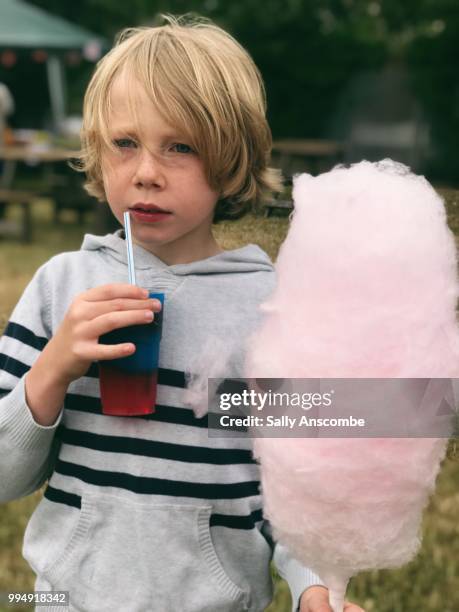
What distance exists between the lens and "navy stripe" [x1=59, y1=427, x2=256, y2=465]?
1.39 meters

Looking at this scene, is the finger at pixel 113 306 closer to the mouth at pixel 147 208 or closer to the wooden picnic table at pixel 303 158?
the mouth at pixel 147 208

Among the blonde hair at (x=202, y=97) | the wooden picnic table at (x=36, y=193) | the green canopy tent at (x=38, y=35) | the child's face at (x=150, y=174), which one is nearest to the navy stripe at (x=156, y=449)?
the child's face at (x=150, y=174)

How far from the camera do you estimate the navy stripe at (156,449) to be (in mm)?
1388

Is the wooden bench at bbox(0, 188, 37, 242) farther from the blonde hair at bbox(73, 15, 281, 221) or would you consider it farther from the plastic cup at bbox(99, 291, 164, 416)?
the plastic cup at bbox(99, 291, 164, 416)

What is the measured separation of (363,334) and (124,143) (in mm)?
496

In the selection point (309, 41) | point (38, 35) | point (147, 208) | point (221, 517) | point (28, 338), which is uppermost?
point (147, 208)

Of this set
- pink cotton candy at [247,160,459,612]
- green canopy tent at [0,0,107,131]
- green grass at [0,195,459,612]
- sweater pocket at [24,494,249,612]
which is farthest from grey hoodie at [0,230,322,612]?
green canopy tent at [0,0,107,131]

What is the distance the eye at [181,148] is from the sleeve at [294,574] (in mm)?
646

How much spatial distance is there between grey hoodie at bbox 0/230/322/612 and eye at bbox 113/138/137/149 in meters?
0.20

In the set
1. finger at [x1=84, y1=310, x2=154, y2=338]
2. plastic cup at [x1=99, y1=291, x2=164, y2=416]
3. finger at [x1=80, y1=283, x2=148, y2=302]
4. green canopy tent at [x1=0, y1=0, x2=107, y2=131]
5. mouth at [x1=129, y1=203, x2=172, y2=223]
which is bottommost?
green canopy tent at [x1=0, y1=0, x2=107, y2=131]

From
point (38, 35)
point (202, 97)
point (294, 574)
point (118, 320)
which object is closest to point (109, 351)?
point (118, 320)

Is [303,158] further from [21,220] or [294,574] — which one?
[21,220]

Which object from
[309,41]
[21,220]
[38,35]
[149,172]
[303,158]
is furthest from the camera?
[309,41]

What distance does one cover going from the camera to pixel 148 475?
1.38 meters
